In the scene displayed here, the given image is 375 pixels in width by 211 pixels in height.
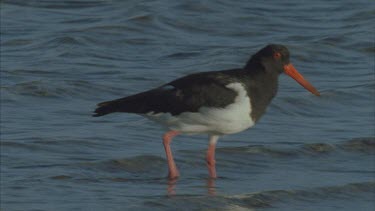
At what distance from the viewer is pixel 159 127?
1198 cm

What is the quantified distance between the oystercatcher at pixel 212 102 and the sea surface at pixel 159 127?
47 centimetres

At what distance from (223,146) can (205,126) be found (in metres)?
1.46

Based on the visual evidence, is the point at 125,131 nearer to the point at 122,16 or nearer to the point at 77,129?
the point at 77,129

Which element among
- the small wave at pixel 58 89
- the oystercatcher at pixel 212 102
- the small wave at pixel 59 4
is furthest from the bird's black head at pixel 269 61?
the small wave at pixel 59 4

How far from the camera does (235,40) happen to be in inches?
657

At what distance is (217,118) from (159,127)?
220cm

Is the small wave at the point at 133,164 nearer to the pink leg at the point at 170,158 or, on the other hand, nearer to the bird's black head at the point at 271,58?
the pink leg at the point at 170,158

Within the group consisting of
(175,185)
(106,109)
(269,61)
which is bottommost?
(175,185)

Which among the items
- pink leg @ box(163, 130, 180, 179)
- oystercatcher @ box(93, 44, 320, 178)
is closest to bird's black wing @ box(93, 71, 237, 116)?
oystercatcher @ box(93, 44, 320, 178)

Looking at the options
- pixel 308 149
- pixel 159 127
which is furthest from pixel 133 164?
pixel 308 149

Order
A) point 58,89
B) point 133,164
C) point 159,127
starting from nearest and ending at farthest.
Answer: point 133,164
point 159,127
point 58,89

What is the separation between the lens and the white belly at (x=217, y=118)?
978 cm

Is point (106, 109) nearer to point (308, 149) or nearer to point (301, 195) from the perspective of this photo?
point (301, 195)

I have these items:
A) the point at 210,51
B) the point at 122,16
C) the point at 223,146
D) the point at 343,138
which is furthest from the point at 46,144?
the point at 122,16
